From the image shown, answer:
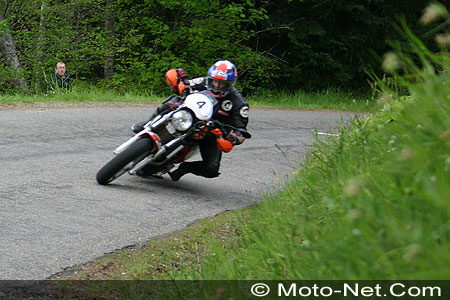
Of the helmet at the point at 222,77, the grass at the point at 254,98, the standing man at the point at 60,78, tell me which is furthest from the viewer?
the standing man at the point at 60,78

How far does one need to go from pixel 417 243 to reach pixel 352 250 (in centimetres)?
46

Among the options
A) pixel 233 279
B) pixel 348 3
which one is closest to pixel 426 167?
pixel 233 279

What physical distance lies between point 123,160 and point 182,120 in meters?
0.77

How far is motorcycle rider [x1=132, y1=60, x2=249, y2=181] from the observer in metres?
8.77

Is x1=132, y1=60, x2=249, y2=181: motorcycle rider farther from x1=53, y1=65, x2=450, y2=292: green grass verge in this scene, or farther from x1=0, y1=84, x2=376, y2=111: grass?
x1=0, y1=84, x2=376, y2=111: grass

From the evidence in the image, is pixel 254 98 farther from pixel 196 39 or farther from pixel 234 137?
pixel 234 137

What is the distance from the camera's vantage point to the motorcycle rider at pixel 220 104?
8766 millimetres

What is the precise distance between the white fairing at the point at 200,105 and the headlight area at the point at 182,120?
75 millimetres

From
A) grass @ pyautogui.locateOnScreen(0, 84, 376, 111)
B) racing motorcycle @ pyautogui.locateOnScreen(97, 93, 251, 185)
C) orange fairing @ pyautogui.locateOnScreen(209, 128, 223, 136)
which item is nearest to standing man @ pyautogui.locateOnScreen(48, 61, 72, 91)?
grass @ pyautogui.locateOnScreen(0, 84, 376, 111)

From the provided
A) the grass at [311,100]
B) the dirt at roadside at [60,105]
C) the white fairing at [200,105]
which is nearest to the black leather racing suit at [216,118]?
the white fairing at [200,105]

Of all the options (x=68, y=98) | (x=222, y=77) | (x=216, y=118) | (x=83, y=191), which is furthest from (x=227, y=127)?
(x=68, y=98)

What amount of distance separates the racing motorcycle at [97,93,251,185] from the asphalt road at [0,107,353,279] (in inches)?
10.1

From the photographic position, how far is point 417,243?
2729 millimetres

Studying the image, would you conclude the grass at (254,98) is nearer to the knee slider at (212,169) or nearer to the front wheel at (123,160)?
the knee slider at (212,169)
